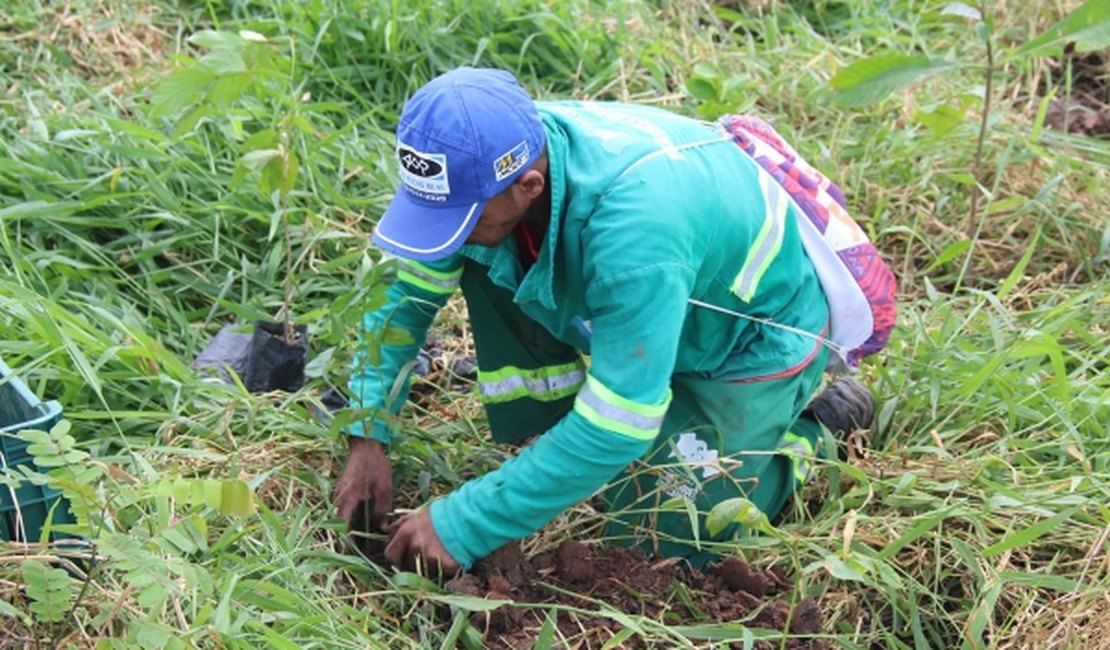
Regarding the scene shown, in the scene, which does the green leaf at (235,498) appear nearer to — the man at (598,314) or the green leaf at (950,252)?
the man at (598,314)

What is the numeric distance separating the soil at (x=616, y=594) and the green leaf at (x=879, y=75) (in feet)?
3.97

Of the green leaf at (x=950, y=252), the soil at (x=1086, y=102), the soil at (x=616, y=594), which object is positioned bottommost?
the soil at (x=1086, y=102)

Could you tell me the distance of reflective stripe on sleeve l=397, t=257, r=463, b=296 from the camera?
2465 millimetres

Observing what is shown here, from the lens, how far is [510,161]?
2.07 m

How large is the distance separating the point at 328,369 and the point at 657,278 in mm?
799

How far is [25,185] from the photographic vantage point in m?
3.05

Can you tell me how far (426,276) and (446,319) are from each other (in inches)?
27.6

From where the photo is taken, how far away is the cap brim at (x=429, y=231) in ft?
6.86

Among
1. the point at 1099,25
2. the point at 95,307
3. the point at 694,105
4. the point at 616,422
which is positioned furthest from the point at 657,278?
the point at 694,105

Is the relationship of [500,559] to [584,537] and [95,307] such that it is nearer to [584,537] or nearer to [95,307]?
[584,537]

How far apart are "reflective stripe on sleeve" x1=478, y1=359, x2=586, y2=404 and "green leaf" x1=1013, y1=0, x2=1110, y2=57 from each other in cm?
131

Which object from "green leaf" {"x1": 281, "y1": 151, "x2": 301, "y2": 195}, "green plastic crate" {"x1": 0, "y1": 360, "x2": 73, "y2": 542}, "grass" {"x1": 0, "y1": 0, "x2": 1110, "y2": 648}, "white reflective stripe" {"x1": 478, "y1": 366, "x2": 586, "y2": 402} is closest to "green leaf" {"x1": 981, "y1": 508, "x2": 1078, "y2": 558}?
"grass" {"x1": 0, "y1": 0, "x2": 1110, "y2": 648}

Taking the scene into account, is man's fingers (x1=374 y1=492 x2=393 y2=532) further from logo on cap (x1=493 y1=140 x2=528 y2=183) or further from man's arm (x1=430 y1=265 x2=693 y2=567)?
logo on cap (x1=493 y1=140 x2=528 y2=183)

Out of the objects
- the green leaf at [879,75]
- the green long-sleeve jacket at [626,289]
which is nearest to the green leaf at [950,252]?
the green leaf at [879,75]
